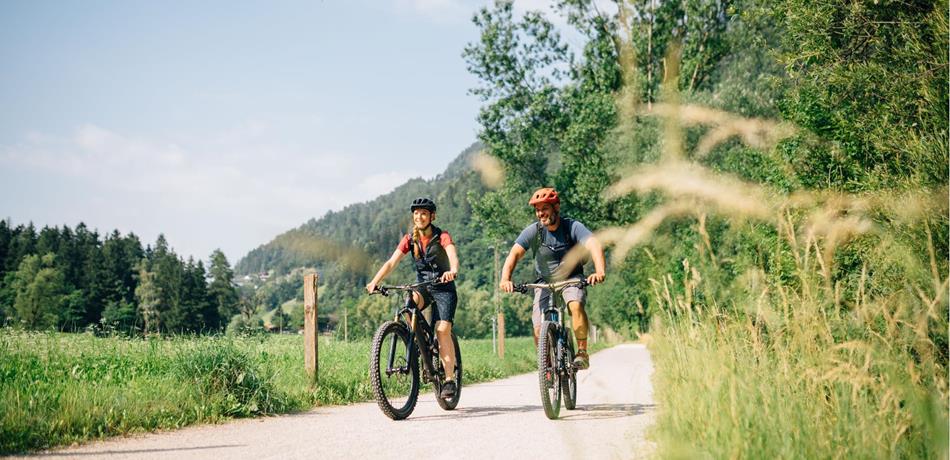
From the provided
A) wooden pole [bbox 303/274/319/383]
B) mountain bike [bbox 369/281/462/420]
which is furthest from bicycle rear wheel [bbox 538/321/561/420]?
wooden pole [bbox 303/274/319/383]

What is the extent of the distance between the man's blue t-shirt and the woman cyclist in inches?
31.7

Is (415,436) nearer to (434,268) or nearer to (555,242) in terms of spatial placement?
(434,268)

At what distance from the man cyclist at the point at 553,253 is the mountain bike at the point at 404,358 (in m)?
0.97

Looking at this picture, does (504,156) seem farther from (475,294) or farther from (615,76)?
(475,294)

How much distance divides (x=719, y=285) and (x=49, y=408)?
16.6ft

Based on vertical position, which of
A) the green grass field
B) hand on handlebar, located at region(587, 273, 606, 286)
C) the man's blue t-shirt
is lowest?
the green grass field

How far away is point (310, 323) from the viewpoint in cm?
938

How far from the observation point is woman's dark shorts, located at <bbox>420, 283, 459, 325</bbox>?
7.67 metres

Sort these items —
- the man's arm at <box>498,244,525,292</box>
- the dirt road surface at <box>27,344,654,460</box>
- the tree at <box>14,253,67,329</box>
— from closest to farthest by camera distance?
the dirt road surface at <box>27,344,654,460</box> < the man's arm at <box>498,244,525,292</box> < the tree at <box>14,253,67,329</box>

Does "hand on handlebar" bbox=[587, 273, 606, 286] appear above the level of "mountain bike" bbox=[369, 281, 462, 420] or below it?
above

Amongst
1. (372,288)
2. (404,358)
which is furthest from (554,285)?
(372,288)

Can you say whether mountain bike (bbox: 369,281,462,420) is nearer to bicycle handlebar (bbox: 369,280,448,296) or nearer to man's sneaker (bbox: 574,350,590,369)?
bicycle handlebar (bbox: 369,280,448,296)

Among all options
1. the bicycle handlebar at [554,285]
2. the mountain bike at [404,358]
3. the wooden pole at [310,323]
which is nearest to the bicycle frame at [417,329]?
the mountain bike at [404,358]

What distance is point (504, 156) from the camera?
28.4 meters
